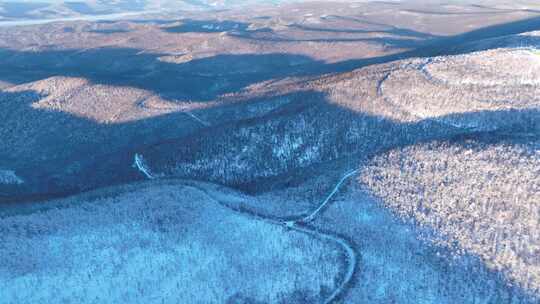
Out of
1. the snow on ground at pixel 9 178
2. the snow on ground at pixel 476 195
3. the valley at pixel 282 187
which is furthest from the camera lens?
the snow on ground at pixel 9 178

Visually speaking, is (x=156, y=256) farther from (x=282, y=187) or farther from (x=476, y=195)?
(x=476, y=195)

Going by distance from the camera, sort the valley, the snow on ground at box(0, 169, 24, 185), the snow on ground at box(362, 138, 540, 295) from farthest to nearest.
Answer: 1. the snow on ground at box(0, 169, 24, 185)
2. the valley
3. the snow on ground at box(362, 138, 540, 295)

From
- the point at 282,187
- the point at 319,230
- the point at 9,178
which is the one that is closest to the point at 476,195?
the point at 319,230

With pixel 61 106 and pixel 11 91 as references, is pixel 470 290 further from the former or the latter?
pixel 11 91

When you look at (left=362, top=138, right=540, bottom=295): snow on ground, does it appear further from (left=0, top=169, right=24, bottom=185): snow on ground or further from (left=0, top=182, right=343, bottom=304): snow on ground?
(left=0, top=169, right=24, bottom=185): snow on ground

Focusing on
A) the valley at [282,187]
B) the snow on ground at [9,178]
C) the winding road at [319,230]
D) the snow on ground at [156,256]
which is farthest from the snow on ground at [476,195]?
the snow on ground at [9,178]

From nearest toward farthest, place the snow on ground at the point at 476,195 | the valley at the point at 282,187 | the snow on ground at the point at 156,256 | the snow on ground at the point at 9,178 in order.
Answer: the snow on ground at the point at 476,195 < the snow on ground at the point at 156,256 < the valley at the point at 282,187 < the snow on ground at the point at 9,178

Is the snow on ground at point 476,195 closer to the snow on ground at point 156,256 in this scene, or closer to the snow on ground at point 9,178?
the snow on ground at point 156,256

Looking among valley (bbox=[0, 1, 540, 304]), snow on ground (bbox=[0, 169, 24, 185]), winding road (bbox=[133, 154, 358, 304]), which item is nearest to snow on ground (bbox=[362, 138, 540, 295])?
valley (bbox=[0, 1, 540, 304])
